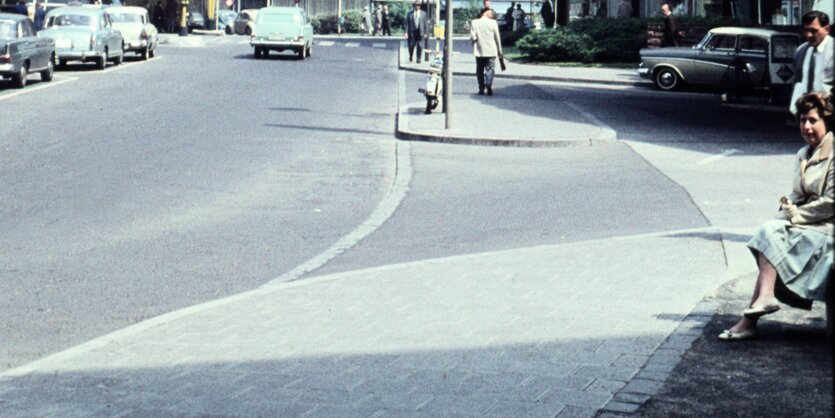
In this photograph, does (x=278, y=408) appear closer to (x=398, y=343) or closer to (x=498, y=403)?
(x=498, y=403)

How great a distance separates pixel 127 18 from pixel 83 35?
23.5ft

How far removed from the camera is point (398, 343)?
7.50 m

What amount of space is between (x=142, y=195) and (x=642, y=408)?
9.28 metres

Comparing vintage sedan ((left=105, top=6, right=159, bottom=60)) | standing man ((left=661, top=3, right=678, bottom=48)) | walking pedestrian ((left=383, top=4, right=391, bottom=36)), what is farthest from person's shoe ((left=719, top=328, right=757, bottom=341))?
walking pedestrian ((left=383, top=4, right=391, bottom=36))

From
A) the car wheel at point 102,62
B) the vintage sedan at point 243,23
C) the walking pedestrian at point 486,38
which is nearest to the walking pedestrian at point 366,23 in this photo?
the vintage sedan at point 243,23

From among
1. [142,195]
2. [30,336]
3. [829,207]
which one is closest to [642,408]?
[829,207]

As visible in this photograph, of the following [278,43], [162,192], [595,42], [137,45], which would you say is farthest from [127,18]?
[162,192]

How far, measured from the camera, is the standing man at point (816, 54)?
37.2 ft

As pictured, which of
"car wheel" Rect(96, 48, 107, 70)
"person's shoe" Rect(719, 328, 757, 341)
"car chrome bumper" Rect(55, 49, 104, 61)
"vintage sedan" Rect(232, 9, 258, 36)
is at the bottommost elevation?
"person's shoe" Rect(719, 328, 757, 341)

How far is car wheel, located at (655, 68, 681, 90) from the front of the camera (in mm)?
32000

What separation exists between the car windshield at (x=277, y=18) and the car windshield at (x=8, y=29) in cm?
1592

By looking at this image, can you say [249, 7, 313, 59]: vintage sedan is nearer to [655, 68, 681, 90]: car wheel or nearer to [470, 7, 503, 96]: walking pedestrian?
[655, 68, 681, 90]: car wheel

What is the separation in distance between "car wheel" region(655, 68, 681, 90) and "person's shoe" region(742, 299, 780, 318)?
2499 centimetres

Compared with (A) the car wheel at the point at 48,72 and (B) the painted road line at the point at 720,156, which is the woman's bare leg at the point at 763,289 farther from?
(A) the car wheel at the point at 48,72
